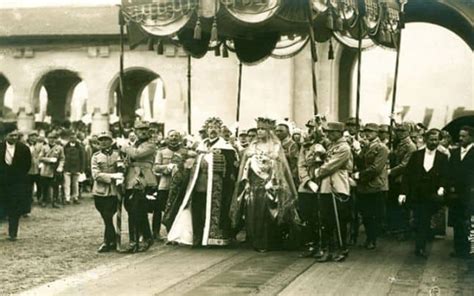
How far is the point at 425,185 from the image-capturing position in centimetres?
1122

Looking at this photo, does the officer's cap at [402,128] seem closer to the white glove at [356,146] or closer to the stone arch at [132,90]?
the white glove at [356,146]

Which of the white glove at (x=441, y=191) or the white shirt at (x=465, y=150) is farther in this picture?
the white glove at (x=441, y=191)

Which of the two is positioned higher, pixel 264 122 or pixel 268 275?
pixel 264 122

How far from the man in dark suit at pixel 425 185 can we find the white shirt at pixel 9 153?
6897 mm

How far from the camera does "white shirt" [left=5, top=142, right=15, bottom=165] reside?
1343 cm

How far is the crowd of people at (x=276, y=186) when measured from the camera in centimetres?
1091

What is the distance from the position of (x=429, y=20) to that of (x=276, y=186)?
1261 centimetres

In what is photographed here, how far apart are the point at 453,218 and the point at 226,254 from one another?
135 inches

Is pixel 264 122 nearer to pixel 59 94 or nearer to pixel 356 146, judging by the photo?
pixel 356 146

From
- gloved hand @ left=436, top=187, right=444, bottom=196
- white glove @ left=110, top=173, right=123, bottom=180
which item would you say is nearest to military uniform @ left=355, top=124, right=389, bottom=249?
gloved hand @ left=436, top=187, right=444, bottom=196

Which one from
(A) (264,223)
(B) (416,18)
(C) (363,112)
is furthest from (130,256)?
(C) (363,112)

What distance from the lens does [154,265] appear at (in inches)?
409

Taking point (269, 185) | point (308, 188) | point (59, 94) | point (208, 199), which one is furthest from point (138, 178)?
point (59, 94)

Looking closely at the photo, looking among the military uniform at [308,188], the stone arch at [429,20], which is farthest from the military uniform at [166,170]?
the stone arch at [429,20]
